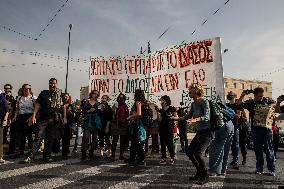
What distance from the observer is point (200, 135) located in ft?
20.3

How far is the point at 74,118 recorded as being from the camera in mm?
10477

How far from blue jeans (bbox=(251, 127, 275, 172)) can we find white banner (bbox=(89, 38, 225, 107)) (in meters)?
1.13

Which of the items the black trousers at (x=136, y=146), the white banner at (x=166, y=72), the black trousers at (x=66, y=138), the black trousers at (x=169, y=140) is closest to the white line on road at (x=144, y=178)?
the black trousers at (x=136, y=146)

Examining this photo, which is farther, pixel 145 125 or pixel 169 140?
pixel 169 140

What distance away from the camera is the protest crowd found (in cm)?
625

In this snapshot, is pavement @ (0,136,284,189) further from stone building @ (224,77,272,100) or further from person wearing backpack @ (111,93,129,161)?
stone building @ (224,77,272,100)

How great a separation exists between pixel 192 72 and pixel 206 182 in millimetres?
3776

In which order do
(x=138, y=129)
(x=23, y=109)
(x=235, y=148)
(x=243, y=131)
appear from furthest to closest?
(x=23, y=109) < (x=243, y=131) < (x=138, y=129) < (x=235, y=148)

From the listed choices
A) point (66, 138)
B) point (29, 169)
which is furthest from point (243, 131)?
point (29, 169)

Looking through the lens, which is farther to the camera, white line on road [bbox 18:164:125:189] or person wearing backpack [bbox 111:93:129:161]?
person wearing backpack [bbox 111:93:129:161]

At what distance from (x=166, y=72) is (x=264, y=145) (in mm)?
3685

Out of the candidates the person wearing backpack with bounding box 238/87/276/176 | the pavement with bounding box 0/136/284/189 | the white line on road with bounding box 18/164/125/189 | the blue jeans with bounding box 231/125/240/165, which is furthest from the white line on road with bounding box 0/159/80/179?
the person wearing backpack with bounding box 238/87/276/176

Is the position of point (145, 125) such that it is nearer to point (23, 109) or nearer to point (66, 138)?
point (66, 138)

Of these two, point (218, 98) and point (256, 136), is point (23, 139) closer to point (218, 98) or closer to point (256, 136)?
point (218, 98)
